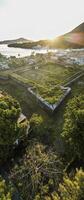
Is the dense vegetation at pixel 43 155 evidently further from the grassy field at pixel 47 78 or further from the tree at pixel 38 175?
the grassy field at pixel 47 78

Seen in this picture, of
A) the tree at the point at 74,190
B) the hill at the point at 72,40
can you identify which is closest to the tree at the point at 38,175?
the tree at the point at 74,190

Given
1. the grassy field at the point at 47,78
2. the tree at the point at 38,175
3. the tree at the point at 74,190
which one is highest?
the grassy field at the point at 47,78

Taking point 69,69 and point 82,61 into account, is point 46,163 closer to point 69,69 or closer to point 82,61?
point 69,69

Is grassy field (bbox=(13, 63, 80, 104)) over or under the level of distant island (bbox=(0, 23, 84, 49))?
under

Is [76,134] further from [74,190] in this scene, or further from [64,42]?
[64,42]

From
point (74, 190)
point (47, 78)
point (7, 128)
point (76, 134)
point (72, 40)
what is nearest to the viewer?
point (74, 190)

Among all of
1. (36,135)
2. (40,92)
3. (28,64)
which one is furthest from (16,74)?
(36,135)

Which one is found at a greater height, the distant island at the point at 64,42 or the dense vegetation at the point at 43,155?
the distant island at the point at 64,42

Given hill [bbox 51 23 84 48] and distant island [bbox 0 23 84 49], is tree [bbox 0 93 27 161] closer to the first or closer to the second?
distant island [bbox 0 23 84 49]

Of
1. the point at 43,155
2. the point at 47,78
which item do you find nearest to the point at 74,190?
the point at 43,155

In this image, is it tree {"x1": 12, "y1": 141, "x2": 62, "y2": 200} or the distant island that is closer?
tree {"x1": 12, "y1": 141, "x2": 62, "y2": 200}

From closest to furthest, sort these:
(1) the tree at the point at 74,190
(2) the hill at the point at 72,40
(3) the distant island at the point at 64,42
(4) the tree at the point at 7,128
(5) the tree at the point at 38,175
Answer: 1. (1) the tree at the point at 74,190
2. (5) the tree at the point at 38,175
3. (4) the tree at the point at 7,128
4. (2) the hill at the point at 72,40
5. (3) the distant island at the point at 64,42

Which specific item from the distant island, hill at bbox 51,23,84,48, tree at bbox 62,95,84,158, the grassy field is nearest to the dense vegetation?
tree at bbox 62,95,84,158
